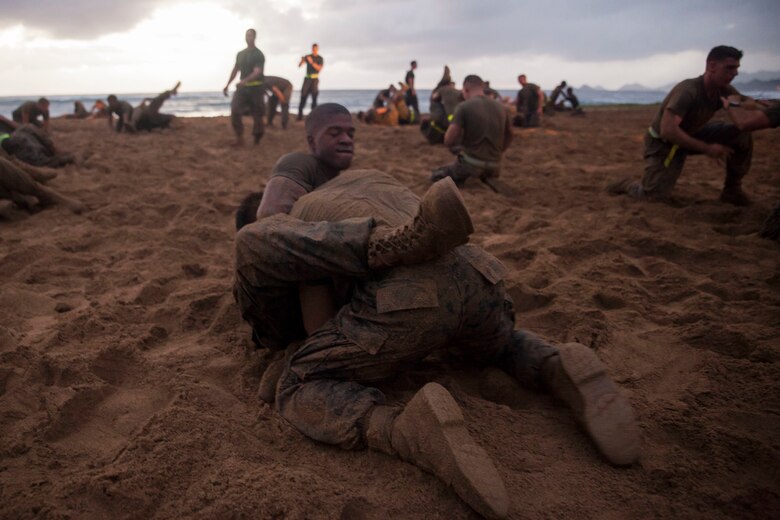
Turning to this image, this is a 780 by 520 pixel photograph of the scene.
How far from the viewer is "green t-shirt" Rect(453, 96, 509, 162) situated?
500 centimetres

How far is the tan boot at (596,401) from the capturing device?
1.38 metres

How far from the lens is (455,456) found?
3.95ft

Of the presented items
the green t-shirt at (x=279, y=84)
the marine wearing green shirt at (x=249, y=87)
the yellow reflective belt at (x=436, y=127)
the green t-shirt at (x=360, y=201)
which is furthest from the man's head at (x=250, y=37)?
the green t-shirt at (x=360, y=201)

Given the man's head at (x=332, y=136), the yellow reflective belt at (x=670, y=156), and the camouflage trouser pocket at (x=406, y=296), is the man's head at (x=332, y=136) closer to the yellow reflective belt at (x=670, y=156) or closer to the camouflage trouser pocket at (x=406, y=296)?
the camouflage trouser pocket at (x=406, y=296)

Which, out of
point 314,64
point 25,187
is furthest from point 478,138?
point 314,64

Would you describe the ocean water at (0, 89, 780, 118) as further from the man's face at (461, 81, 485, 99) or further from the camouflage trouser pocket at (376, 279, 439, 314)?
the camouflage trouser pocket at (376, 279, 439, 314)

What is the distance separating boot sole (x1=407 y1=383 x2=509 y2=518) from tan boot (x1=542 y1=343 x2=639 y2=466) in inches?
15.5

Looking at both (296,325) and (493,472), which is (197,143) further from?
(493,472)

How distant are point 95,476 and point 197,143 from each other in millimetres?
7468

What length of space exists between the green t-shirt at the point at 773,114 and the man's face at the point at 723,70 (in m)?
0.37

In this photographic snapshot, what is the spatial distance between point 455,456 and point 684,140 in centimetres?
382

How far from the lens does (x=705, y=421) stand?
155cm

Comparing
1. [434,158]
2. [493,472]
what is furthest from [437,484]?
[434,158]

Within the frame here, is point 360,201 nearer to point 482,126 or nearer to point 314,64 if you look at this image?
point 482,126
